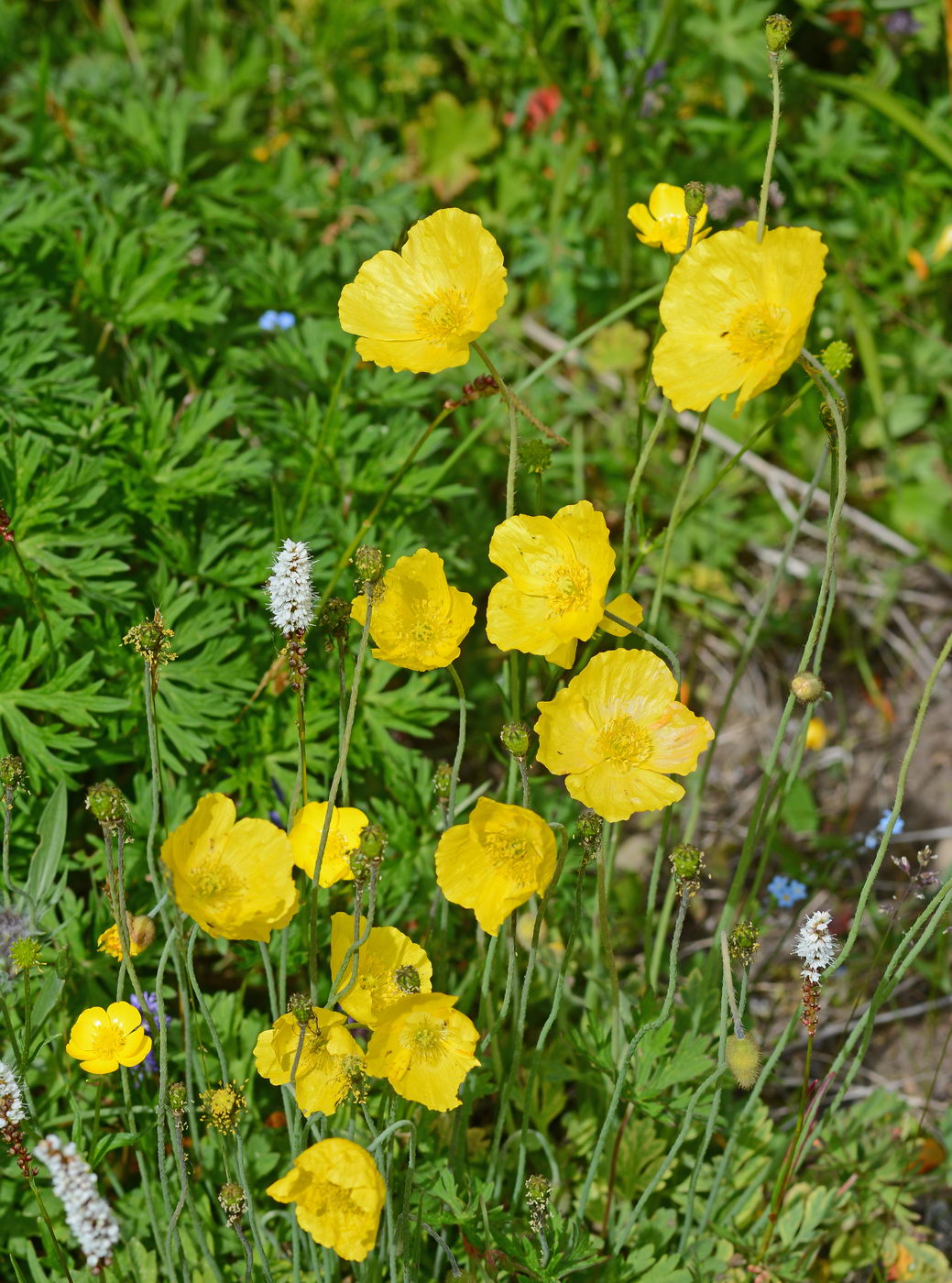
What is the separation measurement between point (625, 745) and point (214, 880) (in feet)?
1.84

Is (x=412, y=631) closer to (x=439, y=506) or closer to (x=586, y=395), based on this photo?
(x=439, y=506)

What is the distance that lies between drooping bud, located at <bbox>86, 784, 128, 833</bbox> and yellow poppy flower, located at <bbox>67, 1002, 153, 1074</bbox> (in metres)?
0.30

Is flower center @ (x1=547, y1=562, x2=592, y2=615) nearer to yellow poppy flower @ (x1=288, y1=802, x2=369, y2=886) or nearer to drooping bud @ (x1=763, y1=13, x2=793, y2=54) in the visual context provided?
yellow poppy flower @ (x1=288, y1=802, x2=369, y2=886)

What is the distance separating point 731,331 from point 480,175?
2299 millimetres

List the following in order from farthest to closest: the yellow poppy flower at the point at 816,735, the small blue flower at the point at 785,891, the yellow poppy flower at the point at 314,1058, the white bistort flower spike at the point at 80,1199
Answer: the yellow poppy flower at the point at 816,735, the small blue flower at the point at 785,891, the yellow poppy flower at the point at 314,1058, the white bistort flower spike at the point at 80,1199

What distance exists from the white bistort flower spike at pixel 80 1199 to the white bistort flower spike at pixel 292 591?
1.97ft

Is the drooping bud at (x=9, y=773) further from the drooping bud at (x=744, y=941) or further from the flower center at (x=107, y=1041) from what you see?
the drooping bud at (x=744, y=941)

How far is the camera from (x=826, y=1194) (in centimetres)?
200

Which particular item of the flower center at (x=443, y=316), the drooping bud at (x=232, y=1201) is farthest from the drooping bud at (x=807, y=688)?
the drooping bud at (x=232, y=1201)

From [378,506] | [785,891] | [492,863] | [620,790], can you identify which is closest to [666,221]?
[378,506]

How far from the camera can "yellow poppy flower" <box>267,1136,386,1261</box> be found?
135 centimetres

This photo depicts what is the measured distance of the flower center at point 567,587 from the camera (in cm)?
153

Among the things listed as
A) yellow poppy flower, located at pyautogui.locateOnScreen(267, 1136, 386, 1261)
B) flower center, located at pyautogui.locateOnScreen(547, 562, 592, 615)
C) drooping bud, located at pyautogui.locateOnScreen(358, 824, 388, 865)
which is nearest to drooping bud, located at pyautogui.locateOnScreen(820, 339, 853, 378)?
flower center, located at pyautogui.locateOnScreen(547, 562, 592, 615)

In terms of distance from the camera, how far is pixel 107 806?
137cm
